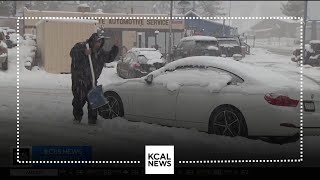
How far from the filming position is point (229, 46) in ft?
14.8

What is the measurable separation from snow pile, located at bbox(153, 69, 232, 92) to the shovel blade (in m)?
0.56

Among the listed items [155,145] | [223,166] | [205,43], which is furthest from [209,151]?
[205,43]

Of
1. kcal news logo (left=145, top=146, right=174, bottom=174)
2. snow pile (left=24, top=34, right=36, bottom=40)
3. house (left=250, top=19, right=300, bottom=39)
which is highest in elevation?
house (left=250, top=19, right=300, bottom=39)

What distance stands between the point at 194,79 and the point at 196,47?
1.07ft

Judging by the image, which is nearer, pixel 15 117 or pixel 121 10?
pixel 15 117

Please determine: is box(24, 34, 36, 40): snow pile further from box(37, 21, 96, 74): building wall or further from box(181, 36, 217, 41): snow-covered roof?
box(181, 36, 217, 41): snow-covered roof

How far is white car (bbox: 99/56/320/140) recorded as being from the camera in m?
4.36

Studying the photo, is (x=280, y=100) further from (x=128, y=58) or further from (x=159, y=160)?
(x=128, y=58)

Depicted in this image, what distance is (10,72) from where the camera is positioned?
420 cm

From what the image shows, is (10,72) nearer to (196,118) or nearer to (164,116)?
(164,116)

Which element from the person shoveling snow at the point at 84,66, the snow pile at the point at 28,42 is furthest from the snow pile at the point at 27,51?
the person shoveling snow at the point at 84,66

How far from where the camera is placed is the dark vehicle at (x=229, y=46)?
4473 millimetres

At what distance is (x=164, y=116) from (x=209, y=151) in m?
0.67

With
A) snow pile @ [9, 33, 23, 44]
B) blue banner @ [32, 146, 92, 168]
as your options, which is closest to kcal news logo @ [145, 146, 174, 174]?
blue banner @ [32, 146, 92, 168]
